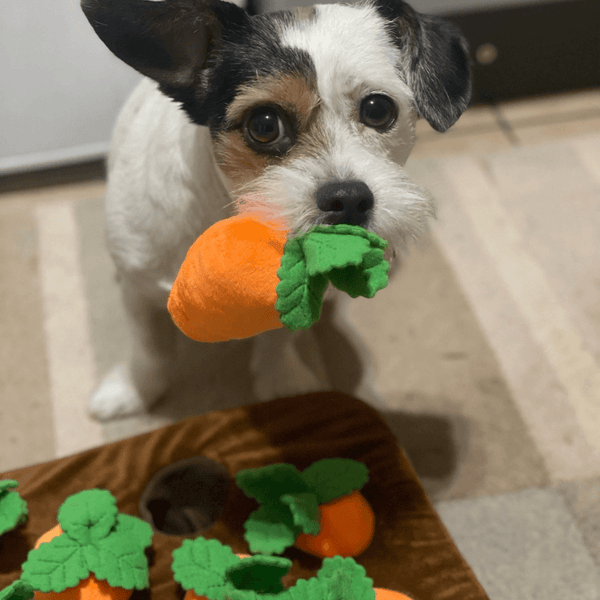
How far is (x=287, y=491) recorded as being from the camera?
1188 millimetres

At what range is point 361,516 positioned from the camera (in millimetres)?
1173

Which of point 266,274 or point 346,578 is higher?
point 266,274

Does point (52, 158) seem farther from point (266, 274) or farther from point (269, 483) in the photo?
point (266, 274)

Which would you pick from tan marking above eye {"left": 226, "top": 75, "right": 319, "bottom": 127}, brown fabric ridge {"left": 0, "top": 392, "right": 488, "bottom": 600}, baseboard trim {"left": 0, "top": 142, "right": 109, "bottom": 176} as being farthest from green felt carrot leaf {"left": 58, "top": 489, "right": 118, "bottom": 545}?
baseboard trim {"left": 0, "top": 142, "right": 109, "bottom": 176}

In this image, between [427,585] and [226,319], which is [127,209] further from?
[427,585]

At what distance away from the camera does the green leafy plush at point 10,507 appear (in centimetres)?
112

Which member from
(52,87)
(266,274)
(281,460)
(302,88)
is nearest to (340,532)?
(281,460)

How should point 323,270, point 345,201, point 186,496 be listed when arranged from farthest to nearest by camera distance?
1. point 186,496
2. point 345,201
3. point 323,270

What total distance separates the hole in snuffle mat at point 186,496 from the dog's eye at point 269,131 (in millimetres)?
663

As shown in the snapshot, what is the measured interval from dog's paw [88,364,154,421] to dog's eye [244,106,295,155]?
2.48 feet

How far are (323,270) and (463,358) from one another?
1.01 metres

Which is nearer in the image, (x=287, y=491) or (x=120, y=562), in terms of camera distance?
(x=120, y=562)

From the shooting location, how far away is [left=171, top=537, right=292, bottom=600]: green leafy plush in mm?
1000

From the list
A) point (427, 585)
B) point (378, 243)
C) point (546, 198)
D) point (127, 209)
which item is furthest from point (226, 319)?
point (546, 198)
